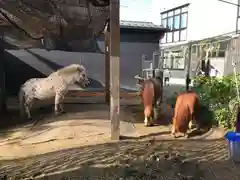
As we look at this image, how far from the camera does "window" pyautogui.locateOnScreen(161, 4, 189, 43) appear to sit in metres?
21.3

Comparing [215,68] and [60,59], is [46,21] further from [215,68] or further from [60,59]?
[215,68]

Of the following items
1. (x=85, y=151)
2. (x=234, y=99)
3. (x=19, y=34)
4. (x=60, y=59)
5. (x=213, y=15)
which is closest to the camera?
(x=85, y=151)

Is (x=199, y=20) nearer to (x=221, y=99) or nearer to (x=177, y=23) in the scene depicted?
(x=177, y=23)

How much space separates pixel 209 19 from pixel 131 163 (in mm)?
16601

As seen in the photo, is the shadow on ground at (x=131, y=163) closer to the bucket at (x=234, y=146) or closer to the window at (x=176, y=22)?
the bucket at (x=234, y=146)

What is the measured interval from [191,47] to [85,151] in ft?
42.8

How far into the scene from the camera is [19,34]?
823 centimetres

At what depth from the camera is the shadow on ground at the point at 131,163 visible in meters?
3.98

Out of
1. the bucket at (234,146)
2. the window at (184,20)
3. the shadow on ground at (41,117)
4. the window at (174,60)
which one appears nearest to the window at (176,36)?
the window at (184,20)

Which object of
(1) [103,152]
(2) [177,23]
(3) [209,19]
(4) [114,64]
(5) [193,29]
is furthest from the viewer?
(2) [177,23]

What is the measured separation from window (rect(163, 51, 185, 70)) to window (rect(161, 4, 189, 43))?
227cm

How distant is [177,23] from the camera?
72.8ft

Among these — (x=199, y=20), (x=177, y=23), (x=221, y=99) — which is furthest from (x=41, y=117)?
(x=177, y=23)

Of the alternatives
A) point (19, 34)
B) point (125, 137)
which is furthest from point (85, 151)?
point (19, 34)
